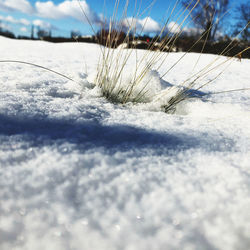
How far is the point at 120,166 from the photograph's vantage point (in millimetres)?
444

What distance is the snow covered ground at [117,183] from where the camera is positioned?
329 millimetres

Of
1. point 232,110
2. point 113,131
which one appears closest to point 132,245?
point 113,131

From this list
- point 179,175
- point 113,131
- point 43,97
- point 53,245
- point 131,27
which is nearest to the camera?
point 53,245

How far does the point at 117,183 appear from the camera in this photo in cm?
40

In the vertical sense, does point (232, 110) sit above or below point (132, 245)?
above

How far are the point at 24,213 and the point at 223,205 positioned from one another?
34 centimetres

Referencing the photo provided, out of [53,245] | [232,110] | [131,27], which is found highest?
[131,27]

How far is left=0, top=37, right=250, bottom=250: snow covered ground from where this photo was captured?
0.33 metres

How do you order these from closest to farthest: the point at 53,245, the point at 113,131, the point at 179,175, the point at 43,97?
the point at 53,245 → the point at 179,175 → the point at 113,131 → the point at 43,97

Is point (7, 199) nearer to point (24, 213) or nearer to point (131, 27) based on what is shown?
point (24, 213)

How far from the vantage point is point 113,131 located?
59cm

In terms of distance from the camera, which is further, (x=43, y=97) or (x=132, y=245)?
(x=43, y=97)

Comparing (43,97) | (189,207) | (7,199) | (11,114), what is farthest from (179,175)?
(43,97)

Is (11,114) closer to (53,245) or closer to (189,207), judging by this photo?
(53,245)
